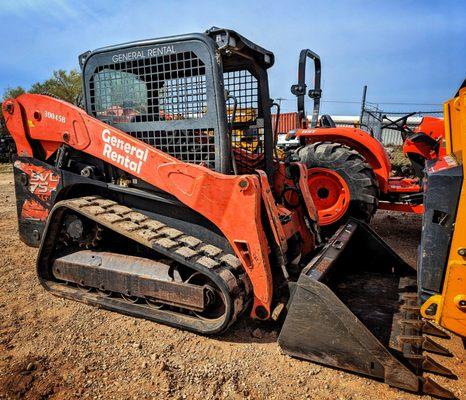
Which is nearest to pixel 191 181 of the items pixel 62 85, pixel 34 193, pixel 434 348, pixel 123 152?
pixel 123 152

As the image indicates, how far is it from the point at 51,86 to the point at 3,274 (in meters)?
32.3

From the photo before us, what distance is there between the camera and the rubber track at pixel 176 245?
2879 millimetres

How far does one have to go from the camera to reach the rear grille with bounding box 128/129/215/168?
3219 mm

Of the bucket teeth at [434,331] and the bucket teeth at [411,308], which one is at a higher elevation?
the bucket teeth at [411,308]

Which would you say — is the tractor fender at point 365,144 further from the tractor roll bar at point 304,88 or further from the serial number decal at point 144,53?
the serial number decal at point 144,53

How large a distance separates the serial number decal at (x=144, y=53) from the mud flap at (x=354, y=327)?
2.10 meters

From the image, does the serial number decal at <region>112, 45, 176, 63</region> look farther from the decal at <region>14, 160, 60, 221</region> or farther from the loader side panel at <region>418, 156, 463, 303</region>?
the loader side panel at <region>418, 156, 463, 303</region>

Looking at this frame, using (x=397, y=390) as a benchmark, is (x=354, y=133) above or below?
above

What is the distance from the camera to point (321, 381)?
8.29 feet

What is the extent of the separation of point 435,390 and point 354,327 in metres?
0.59

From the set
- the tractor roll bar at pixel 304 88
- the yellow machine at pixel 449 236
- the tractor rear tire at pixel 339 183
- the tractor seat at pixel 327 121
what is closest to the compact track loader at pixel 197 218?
the yellow machine at pixel 449 236

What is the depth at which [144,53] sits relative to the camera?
3311mm

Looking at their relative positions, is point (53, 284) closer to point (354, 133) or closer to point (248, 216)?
point (248, 216)

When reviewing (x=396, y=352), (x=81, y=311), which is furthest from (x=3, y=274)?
(x=396, y=352)
